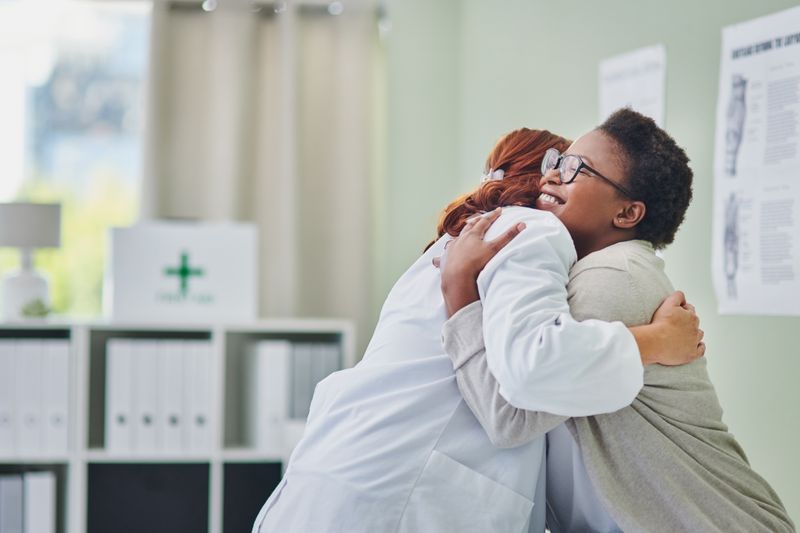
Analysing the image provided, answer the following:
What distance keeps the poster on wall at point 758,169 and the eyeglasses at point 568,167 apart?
0.69 m

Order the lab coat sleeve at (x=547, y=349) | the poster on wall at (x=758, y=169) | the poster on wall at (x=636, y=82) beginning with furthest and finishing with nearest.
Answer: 1. the poster on wall at (x=636, y=82)
2. the poster on wall at (x=758, y=169)
3. the lab coat sleeve at (x=547, y=349)

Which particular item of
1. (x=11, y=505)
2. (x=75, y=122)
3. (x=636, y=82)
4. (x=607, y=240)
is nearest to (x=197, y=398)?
(x=11, y=505)

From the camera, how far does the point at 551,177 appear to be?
139 centimetres

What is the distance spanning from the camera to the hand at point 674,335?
1.21 m

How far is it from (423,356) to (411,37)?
8.04 ft

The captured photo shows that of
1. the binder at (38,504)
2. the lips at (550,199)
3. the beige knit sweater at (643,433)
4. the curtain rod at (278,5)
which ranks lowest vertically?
the binder at (38,504)

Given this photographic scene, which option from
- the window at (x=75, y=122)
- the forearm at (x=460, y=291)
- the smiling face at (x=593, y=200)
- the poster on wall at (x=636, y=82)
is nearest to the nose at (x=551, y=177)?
the smiling face at (x=593, y=200)

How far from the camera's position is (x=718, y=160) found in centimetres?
205

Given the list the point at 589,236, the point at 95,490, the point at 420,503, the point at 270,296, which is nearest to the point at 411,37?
the point at 270,296

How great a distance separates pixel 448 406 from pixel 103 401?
224cm

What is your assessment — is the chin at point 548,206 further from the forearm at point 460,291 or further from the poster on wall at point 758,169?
the poster on wall at point 758,169

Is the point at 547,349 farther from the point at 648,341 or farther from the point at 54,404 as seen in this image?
the point at 54,404

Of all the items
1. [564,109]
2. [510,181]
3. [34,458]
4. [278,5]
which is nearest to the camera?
[510,181]

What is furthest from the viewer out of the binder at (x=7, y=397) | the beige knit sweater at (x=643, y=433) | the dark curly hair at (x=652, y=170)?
the binder at (x=7, y=397)
